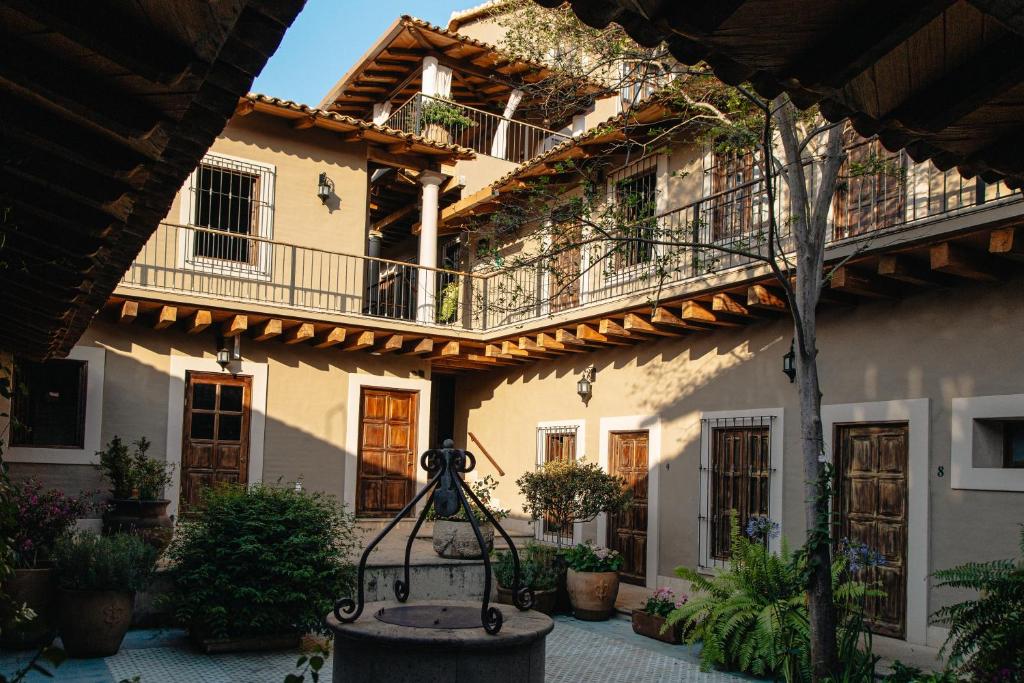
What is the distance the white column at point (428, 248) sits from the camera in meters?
15.1

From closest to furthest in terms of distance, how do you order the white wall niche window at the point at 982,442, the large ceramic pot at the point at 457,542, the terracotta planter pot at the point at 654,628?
the white wall niche window at the point at 982,442 → the terracotta planter pot at the point at 654,628 → the large ceramic pot at the point at 457,542

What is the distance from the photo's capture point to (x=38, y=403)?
12.1m

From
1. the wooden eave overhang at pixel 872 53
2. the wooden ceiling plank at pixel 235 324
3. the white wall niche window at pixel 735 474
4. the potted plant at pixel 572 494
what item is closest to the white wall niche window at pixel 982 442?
the white wall niche window at pixel 735 474

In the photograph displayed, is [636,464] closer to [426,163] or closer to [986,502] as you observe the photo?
[986,502]

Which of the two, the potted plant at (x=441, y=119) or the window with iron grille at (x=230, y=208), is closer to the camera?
the window with iron grille at (x=230, y=208)

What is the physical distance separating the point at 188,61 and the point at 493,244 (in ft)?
25.8

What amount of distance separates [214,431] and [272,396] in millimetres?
1002

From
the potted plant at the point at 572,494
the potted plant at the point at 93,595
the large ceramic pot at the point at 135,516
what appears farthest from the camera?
the potted plant at the point at 572,494

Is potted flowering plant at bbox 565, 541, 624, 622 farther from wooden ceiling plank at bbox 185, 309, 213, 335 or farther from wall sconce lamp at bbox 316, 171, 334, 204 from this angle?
wall sconce lamp at bbox 316, 171, 334, 204

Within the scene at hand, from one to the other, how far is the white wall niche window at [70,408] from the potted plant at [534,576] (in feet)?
19.0

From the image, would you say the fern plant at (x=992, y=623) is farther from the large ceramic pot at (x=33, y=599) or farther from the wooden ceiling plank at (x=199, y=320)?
the wooden ceiling plank at (x=199, y=320)

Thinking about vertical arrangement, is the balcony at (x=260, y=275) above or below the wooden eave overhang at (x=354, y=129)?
below

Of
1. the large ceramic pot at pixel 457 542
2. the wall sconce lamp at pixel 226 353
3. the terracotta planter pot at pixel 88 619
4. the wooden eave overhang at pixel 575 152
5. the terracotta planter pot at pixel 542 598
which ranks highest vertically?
the wooden eave overhang at pixel 575 152

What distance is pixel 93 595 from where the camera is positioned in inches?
310
